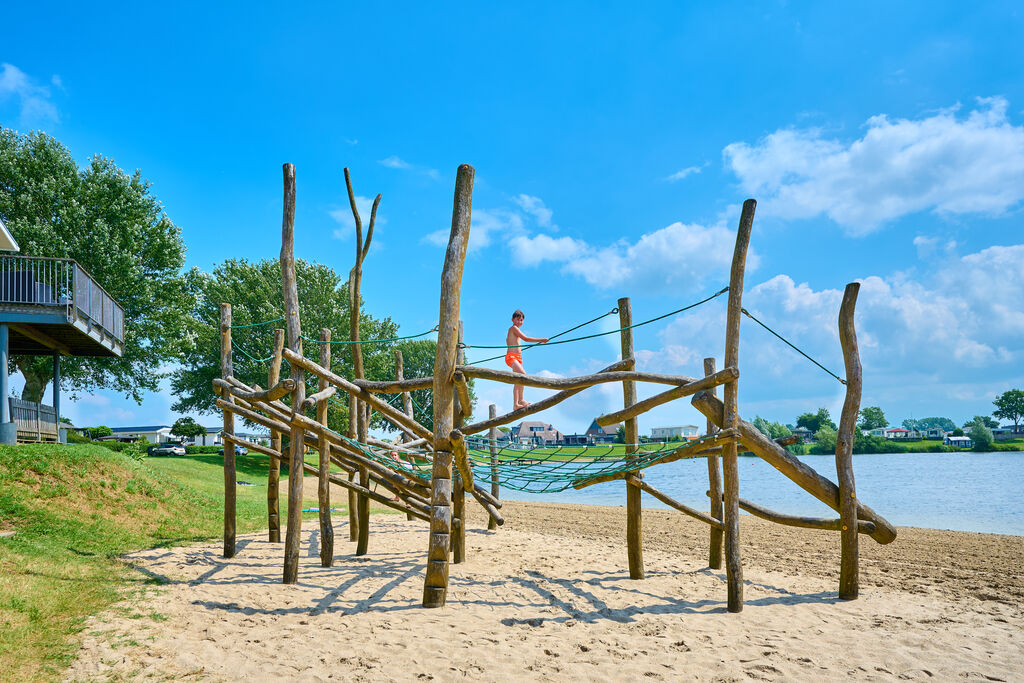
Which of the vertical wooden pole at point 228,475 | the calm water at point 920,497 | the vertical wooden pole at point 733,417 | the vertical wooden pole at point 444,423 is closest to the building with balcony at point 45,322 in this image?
the vertical wooden pole at point 228,475

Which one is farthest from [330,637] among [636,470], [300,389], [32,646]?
[636,470]

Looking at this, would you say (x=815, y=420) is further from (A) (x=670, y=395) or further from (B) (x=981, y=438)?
(A) (x=670, y=395)

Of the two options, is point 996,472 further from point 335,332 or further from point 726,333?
point 726,333

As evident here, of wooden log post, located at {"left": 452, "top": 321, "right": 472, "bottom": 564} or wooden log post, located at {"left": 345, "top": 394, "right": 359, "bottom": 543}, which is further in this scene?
wooden log post, located at {"left": 345, "top": 394, "right": 359, "bottom": 543}

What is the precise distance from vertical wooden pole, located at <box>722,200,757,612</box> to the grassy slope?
5.28m

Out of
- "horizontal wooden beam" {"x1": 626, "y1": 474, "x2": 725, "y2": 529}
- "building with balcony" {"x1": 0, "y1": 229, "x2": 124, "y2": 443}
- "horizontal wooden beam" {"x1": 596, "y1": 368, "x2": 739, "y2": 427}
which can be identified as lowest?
"horizontal wooden beam" {"x1": 626, "y1": 474, "x2": 725, "y2": 529}

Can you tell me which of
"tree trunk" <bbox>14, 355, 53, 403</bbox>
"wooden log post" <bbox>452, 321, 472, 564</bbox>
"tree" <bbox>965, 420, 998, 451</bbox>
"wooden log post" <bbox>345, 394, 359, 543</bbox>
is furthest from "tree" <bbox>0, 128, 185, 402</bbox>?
"tree" <bbox>965, 420, 998, 451</bbox>

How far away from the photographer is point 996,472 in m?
37.7

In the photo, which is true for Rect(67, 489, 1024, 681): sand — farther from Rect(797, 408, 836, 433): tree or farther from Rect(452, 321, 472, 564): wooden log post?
Rect(797, 408, 836, 433): tree

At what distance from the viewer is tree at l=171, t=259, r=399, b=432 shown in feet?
95.6

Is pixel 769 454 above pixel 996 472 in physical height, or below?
above

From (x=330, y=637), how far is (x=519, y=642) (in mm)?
1541

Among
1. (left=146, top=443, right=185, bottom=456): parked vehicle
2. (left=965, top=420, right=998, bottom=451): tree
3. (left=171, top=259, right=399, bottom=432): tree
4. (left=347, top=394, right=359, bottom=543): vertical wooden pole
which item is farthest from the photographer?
(left=965, top=420, right=998, bottom=451): tree

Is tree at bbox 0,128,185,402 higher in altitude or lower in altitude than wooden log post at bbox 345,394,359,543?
higher
